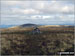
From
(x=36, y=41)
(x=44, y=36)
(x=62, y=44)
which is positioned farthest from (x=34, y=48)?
(x=62, y=44)

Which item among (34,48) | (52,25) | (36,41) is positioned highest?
(52,25)

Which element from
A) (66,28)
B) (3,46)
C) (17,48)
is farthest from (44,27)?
(3,46)

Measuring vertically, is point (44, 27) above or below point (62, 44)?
above

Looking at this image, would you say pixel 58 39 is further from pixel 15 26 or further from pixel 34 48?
pixel 15 26

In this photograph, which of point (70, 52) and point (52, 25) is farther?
point (70, 52)

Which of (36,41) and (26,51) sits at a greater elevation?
(36,41)

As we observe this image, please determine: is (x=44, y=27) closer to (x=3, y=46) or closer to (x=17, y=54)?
(x=17, y=54)
